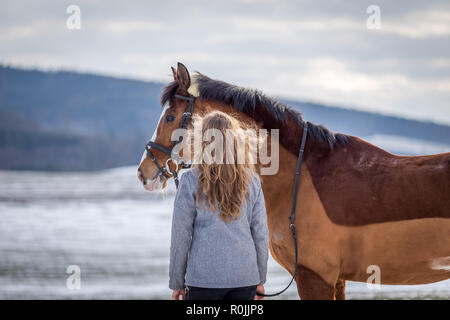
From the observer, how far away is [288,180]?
432 cm

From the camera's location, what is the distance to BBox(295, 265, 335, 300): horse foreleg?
4.01 m

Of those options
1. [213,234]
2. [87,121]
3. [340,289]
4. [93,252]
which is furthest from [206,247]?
[87,121]

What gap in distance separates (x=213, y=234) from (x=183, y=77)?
1.96m

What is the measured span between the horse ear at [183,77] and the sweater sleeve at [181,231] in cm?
165

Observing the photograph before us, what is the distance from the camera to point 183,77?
183 inches

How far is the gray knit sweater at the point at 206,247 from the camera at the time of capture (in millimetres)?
3115

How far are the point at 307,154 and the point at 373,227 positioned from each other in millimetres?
826

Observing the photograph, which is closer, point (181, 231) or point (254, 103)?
point (181, 231)

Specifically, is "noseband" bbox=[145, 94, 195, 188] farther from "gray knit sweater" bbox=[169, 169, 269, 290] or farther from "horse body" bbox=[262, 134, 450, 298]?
"gray knit sweater" bbox=[169, 169, 269, 290]

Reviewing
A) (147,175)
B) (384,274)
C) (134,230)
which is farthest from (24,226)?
(384,274)

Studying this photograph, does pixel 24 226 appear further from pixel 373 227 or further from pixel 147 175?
pixel 373 227

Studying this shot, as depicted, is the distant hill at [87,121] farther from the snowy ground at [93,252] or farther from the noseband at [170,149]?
the noseband at [170,149]

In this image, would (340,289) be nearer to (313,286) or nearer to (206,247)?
(313,286)

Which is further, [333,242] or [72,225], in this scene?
[72,225]
